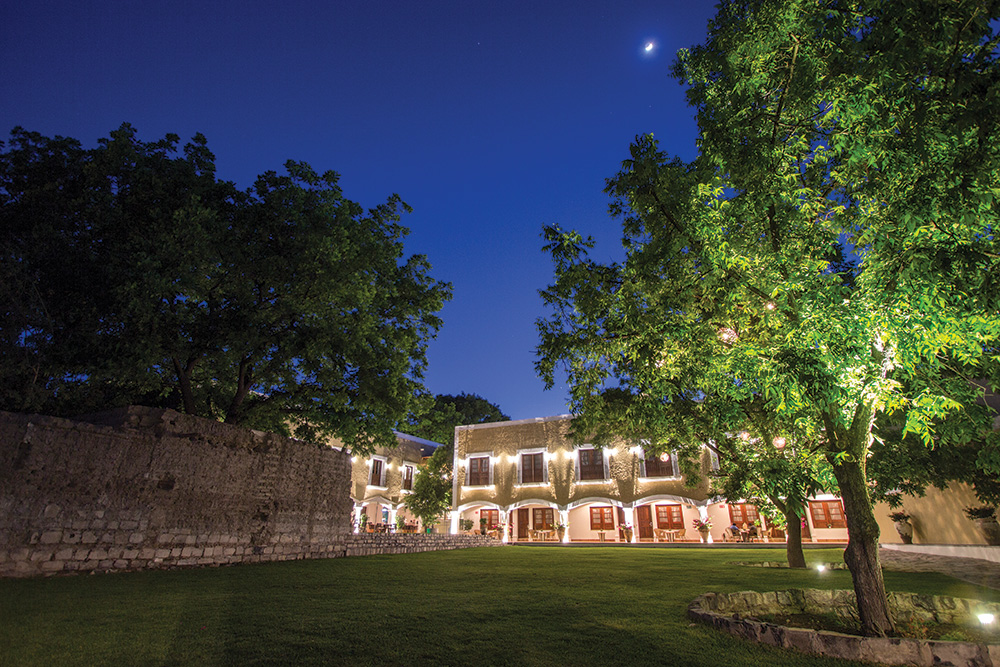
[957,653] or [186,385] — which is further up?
[186,385]

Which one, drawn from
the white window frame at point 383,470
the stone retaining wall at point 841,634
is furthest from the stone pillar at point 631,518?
the stone retaining wall at point 841,634

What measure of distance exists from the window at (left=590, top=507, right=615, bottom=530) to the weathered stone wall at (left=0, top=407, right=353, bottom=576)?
53.5 ft

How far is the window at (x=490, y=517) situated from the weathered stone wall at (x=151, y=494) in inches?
589

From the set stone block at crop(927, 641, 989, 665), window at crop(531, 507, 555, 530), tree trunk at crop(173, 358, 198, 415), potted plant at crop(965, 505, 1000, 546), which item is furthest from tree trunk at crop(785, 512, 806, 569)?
window at crop(531, 507, 555, 530)

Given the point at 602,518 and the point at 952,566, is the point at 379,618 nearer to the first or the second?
the point at 952,566

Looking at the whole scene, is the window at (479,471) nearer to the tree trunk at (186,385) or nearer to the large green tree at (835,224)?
the tree trunk at (186,385)

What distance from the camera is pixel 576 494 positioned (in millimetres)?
25562

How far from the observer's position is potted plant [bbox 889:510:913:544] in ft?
51.6

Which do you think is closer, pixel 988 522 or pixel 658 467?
pixel 988 522

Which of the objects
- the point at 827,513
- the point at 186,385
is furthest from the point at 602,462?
the point at 186,385

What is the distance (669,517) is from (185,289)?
23.7m

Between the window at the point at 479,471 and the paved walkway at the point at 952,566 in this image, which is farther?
the window at the point at 479,471

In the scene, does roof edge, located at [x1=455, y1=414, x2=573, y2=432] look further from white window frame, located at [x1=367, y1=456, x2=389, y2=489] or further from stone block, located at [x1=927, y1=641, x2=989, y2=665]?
stone block, located at [x1=927, y1=641, x2=989, y2=665]

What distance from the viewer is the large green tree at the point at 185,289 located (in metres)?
10.4
